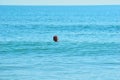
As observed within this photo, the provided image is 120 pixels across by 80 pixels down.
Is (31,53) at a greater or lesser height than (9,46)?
lesser

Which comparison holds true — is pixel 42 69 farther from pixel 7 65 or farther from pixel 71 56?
pixel 71 56

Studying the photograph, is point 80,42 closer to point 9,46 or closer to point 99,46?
point 99,46

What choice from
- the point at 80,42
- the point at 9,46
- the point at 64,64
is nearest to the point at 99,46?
the point at 80,42

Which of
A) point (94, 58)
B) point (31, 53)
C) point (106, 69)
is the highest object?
point (31, 53)

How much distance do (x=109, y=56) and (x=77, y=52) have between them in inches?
151

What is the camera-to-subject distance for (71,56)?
37.0m

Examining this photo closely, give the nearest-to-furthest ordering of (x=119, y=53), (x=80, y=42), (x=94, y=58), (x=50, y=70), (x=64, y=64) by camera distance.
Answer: (x=50, y=70) < (x=64, y=64) < (x=94, y=58) < (x=119, y=53) < (x=80, y=42)

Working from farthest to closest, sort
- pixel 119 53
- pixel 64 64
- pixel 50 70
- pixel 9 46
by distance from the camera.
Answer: pixel 9 46, pixel 119 53, pixel 64 64, pixel 50 70

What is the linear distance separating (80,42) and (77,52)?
8.55 metres

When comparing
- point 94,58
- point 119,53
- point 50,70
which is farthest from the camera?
point 119,53

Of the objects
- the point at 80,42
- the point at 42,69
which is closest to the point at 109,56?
the point at 42,69

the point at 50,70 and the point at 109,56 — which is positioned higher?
the point at 109,56

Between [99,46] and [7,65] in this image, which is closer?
[7,65]

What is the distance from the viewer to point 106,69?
95.9 ft
